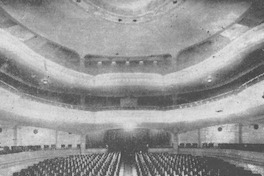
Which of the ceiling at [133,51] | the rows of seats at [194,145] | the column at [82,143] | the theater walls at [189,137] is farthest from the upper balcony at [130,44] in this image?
the rows of seats at [194,145]

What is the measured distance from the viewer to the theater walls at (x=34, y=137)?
47.5ft

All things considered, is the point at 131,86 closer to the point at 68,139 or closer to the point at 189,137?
the point at 189,137

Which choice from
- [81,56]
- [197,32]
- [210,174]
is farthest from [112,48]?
[210,174]

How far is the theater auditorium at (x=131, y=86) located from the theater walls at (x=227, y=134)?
0.19 ft

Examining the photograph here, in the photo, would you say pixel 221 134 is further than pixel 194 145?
No

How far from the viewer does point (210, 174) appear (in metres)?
7.99

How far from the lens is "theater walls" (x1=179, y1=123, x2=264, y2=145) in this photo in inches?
545

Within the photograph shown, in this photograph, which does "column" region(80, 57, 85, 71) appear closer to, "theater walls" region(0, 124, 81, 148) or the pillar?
"theater walls" region(0, 124, 81, 148)

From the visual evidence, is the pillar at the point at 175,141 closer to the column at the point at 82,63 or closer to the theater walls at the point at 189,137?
the theater walls at the point at 189,137

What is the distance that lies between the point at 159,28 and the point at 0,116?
9309mm

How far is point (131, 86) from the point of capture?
742 inches

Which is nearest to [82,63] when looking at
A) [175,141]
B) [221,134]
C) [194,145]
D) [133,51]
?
[133,51]

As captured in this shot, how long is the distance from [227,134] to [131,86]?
22.8ft

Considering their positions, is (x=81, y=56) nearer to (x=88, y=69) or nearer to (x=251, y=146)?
(x=88, y=69)
